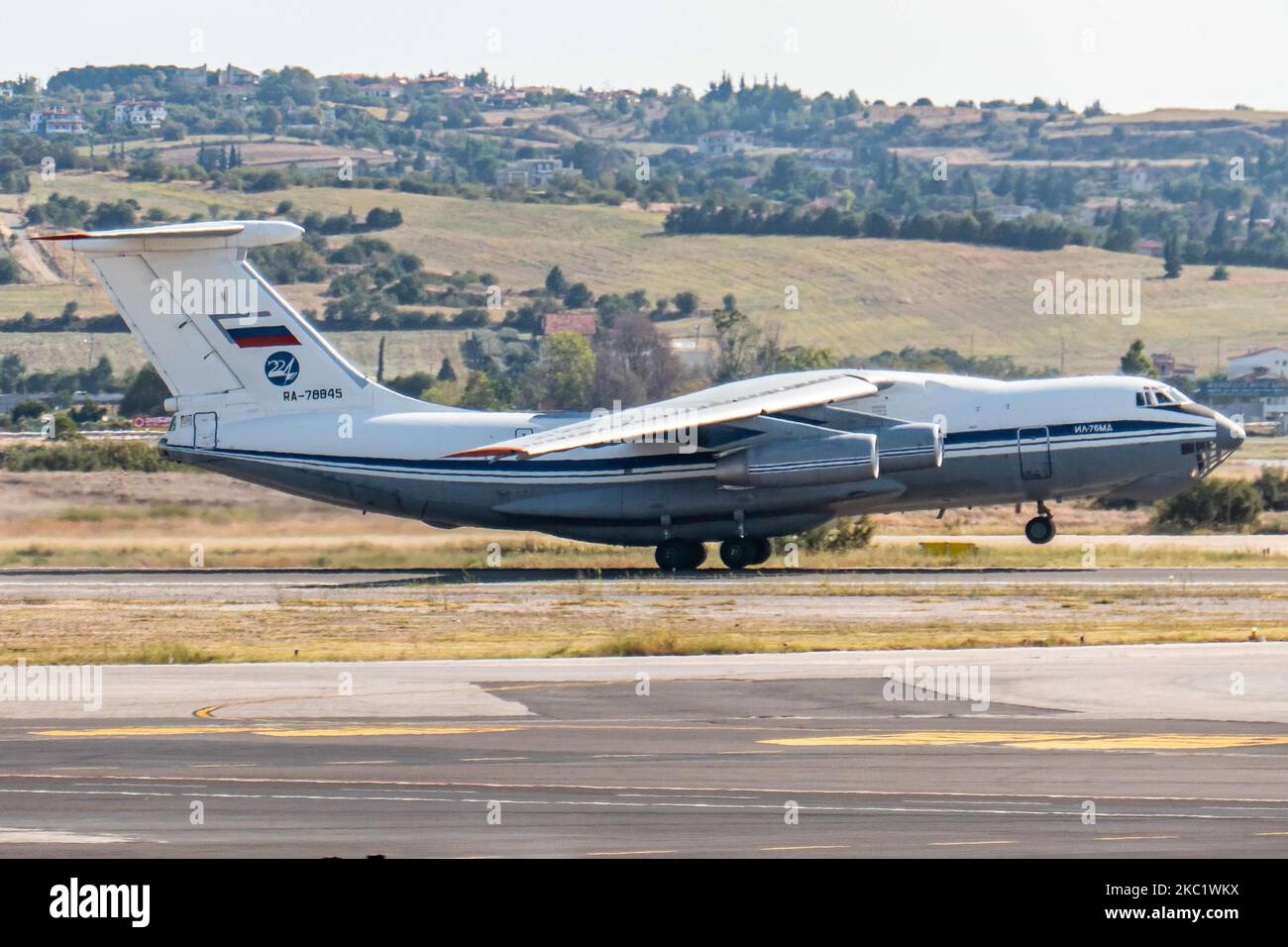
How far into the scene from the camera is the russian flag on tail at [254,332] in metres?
34.7

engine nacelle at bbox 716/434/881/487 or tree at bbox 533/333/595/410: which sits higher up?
engine nacelle at bbox 716/434/881/487

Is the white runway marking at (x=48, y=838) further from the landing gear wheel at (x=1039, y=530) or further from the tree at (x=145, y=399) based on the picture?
the tree at (x=145, y=399)

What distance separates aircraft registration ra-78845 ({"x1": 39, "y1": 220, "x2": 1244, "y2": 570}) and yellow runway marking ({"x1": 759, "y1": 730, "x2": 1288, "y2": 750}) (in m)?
17.2

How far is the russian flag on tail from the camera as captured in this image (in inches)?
1364

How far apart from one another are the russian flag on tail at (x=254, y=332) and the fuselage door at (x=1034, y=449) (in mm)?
14173

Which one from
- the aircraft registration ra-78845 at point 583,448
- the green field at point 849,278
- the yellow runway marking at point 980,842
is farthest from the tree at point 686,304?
the yellow runway marking at point 980,842

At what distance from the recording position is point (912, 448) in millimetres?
A: 33375

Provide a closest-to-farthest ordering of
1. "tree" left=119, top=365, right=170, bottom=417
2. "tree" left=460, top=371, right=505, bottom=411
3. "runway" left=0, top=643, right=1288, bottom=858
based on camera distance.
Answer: "runway" left=0, top=643, right=1288, bottom=858
"tree" left=460, top=371, right=505, bottom=411
"tree" left=119, top=365, right=170, bottom=417

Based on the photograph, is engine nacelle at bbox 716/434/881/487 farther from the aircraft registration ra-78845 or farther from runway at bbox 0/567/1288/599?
runway at bbox 0/567/1288/599

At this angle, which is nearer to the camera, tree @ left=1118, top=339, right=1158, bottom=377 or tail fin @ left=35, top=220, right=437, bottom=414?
tail fin @ left=35, top=220, right=437, bottom=414

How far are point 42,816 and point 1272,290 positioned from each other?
153 m

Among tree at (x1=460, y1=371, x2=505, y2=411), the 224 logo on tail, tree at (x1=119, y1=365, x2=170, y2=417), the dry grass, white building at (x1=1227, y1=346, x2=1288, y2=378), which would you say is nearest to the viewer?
the dry grass

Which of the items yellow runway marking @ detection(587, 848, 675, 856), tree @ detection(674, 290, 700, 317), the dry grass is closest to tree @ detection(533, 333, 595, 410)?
the dry grass

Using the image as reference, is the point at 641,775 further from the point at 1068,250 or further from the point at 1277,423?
the point at 1068,250
